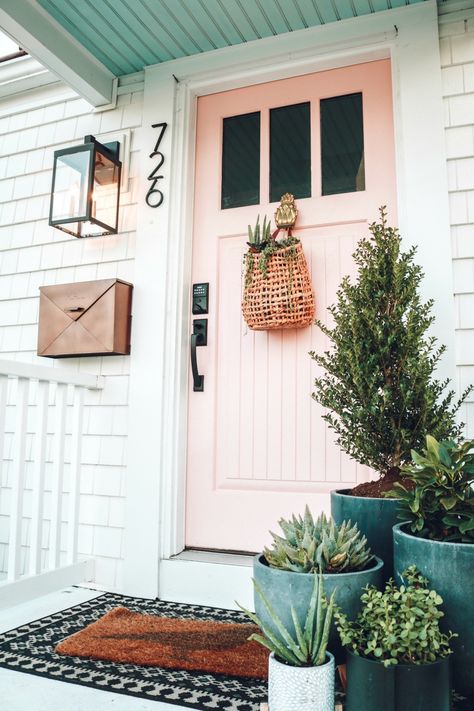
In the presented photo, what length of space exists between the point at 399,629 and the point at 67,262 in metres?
2.27

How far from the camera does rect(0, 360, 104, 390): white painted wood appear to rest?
2.02 m

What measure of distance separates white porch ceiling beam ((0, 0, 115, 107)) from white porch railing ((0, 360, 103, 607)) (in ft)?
4.53

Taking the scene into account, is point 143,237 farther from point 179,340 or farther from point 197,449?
point 197,449

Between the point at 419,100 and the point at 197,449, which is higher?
the point at 419,100

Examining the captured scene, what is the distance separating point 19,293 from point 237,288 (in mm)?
1199

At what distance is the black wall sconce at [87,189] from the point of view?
2.54 metres

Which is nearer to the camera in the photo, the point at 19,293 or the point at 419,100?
the point at 419,100

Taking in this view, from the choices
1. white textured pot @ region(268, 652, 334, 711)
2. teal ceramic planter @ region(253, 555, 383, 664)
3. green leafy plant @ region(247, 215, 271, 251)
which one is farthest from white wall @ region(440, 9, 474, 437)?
white textured pot @ region(268, 652, 334, 711)

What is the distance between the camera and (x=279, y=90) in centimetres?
254

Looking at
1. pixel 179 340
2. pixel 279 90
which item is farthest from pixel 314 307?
pixel 279 90

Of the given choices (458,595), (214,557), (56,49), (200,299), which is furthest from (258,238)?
(458,595)

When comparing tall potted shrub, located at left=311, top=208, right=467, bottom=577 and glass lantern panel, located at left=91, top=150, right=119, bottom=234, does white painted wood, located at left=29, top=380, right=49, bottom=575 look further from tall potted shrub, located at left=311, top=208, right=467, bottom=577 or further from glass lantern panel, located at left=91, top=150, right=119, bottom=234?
tall potted shrub, located at left=311, top=208, right=467, bottom=577

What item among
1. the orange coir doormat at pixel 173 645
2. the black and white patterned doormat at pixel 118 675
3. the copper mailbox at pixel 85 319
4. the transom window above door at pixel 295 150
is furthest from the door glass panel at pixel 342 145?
the black and white patterned doormat at pixel 118 675

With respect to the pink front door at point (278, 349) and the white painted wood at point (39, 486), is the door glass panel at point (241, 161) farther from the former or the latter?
the white painted wood at point (39, 486)
